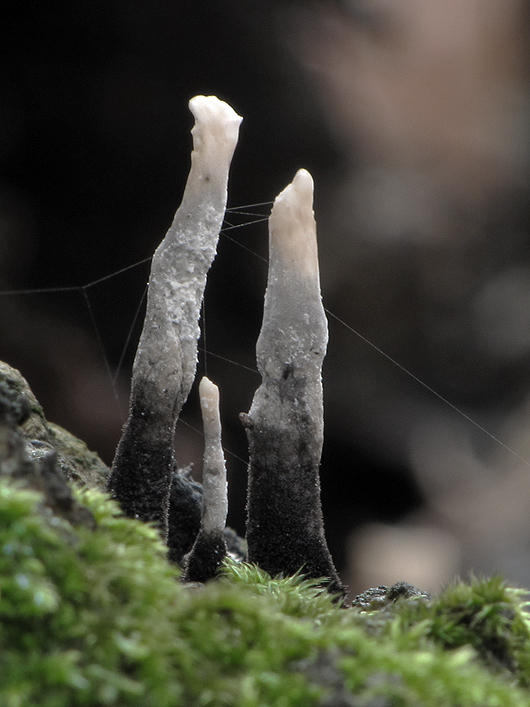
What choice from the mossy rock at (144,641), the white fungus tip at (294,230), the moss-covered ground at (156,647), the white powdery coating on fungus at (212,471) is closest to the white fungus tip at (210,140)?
the white fungus tip at (294,230)

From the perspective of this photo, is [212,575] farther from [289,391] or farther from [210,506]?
[289,391]

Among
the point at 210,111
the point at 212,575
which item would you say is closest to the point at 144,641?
the point at 212,575

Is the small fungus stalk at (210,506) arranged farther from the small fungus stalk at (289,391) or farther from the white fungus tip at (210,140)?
the white fungus tip at (210,140)

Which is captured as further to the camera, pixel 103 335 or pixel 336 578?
pixel 103 335

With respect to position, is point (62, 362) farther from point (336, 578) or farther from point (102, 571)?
point (102, 571)

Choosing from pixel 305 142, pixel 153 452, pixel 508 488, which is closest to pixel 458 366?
pixel 508 488

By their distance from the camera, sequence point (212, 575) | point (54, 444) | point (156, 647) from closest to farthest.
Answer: point (156, 647) → point (212, 575) → point (54, 444)
